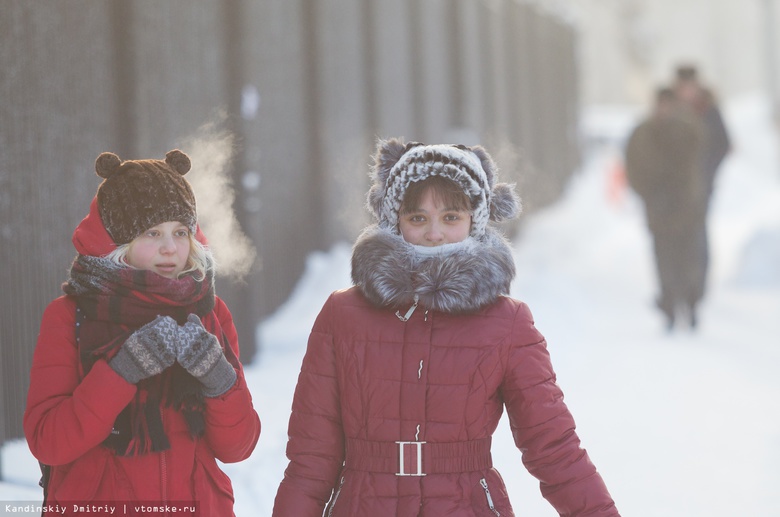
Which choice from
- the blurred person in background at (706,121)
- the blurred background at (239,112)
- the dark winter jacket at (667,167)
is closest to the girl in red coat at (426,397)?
the blurred background at (239,112)

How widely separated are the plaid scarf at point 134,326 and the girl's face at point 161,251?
0.20 ft

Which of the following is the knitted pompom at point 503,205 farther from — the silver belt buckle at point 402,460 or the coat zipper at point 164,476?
the coat zipper at point 164,476

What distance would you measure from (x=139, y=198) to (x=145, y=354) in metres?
0.40

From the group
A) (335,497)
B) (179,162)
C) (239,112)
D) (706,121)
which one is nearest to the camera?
(335,497)

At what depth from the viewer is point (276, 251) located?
8.06m

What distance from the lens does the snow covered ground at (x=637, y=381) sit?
470cm

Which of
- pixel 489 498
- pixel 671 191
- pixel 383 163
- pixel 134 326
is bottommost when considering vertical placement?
pixel 489 498

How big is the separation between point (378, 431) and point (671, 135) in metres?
7.16

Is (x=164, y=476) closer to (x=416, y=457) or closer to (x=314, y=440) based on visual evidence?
(x=314, y=440)

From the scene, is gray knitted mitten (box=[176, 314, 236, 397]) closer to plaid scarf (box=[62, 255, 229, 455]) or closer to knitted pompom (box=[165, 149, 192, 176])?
plaid scarf (box=[62, 255, 229, 455])

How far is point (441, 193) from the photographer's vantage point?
2.84m

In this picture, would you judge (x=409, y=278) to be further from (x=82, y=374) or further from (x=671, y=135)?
(x=671, y=135)

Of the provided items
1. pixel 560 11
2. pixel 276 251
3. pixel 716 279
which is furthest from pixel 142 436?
pixel 560 11

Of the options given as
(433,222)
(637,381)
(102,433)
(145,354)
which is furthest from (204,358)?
(637,381)
